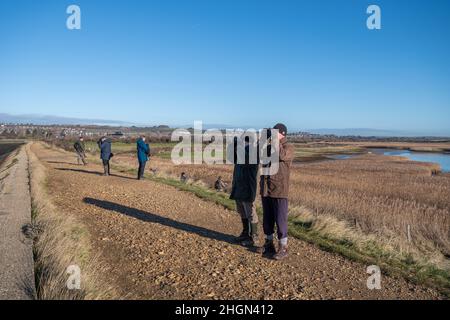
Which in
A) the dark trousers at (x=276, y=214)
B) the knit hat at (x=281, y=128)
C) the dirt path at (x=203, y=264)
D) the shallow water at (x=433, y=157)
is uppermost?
the knit hat at (x=281, y=128)

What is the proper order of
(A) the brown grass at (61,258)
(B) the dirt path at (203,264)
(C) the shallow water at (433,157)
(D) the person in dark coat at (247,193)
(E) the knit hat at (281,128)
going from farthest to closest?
(C) the shallow water at (433,157) < (D) the person in dark coat at (247,193) < (E) the knit hat at (281,128) < (B) the dirt path at (203,264) < (A) the brown grass at (61,258)

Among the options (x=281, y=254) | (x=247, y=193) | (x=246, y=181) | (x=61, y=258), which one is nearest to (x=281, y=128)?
(x=246, y=181)

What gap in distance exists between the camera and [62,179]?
14.4 m

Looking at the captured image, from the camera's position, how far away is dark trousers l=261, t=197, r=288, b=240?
5949 millimetres

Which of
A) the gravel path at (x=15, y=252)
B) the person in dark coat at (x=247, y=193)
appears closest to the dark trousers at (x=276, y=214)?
the person in dark coat at (x=247, y=193)

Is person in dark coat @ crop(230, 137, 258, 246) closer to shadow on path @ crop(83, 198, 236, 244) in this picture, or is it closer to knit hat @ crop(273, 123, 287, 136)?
shadow on path @ crop(83, 198, 236, 244)

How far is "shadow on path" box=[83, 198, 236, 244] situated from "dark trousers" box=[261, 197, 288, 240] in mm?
1045

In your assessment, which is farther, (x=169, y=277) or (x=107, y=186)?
(x=107, y=186)

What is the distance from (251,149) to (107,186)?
830 cm

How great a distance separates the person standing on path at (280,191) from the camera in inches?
231

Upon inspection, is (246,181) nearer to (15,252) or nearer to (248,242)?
(248,242)

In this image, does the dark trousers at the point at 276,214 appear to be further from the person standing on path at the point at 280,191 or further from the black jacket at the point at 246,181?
the black jacket at the point at 246,181
